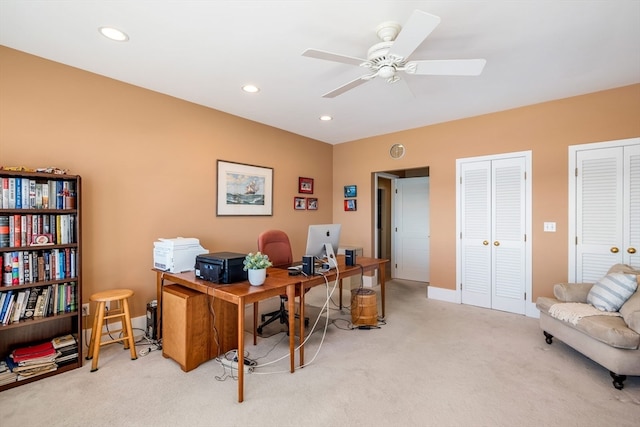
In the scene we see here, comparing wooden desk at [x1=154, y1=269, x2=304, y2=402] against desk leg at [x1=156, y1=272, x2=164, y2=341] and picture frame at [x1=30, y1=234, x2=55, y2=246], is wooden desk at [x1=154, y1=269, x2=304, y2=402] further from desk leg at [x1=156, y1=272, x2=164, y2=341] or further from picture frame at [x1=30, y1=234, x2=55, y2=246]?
picture frame at [x1=30, y1=234, x2=55, y2=246]

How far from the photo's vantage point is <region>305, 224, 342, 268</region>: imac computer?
9.41ft

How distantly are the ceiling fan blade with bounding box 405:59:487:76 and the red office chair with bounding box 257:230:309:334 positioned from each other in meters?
2.16

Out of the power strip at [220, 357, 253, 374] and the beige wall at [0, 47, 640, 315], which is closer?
the power strip at [220, 357, 253, 374]

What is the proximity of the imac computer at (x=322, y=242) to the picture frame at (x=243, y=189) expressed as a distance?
5.06 feet

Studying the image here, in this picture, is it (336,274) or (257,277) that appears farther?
(336,274)

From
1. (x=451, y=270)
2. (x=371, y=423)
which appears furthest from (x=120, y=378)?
(x=451, y=270)

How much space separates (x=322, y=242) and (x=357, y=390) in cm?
131

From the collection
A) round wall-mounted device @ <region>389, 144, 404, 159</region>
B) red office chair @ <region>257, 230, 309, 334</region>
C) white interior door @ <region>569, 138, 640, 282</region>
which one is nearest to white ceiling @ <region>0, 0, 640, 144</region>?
white interior door @ <region>569, 138, 640, 282</region>

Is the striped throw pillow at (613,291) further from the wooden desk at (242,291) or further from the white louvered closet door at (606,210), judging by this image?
the wooden desk at (242,291)

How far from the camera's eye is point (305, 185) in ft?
16.7

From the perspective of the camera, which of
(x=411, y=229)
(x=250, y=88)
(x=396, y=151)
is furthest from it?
(x=411, y=229)

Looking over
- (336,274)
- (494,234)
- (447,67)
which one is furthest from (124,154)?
(494,234)

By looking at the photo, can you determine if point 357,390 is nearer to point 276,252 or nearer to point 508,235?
point 276,252

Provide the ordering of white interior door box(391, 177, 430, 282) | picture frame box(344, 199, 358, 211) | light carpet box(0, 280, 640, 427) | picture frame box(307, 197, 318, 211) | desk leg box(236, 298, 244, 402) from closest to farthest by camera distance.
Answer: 1. light carpet box(0, 280, 640, 427)
2. desk leg box(236, 298, 244, 402)
3. picture frame box(307, 197, 318, 211)
4. picture frame box(344, 199, 358, 211)
5. white interior door box(391, 177, 430, 282)
